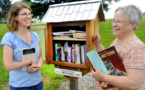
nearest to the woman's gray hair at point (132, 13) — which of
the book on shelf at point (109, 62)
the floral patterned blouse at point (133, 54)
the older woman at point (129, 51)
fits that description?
the older woman at point (129, 51)

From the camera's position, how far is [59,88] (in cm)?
364

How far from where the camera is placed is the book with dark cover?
3.98ft

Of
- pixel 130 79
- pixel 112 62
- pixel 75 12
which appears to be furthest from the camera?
pixel 75 12

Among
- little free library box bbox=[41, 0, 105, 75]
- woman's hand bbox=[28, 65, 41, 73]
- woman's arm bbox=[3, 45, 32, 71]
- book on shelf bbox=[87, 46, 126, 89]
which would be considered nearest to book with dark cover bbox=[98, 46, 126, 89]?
book on shelf bbox=[87, 46, 126, 89]

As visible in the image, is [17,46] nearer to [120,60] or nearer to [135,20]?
[120,60]

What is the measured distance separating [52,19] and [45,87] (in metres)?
2.22

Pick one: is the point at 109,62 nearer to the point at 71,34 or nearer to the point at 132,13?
the point at 132,13

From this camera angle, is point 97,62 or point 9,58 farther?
point 9,58

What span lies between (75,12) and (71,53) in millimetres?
673

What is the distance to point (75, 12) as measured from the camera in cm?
202

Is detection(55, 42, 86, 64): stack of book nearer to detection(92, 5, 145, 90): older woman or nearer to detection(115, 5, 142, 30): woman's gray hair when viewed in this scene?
detection(92, 5, 145, 90): older woman

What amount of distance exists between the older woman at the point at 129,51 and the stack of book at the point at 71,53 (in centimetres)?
80

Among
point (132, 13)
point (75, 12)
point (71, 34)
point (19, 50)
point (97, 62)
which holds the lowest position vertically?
point (97, 62)

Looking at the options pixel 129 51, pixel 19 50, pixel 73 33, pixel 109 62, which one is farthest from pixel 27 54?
pixel 129 51
